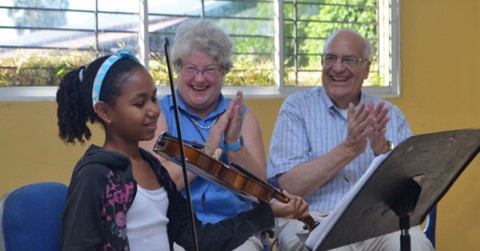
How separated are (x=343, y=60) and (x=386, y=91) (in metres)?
1.57

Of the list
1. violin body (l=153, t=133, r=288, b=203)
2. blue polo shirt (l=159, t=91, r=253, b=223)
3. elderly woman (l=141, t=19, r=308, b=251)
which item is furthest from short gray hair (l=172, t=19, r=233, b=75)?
violin body (l=153, t=133, r=288, b=203)

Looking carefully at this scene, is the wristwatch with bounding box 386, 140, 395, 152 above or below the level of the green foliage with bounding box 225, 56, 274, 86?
below

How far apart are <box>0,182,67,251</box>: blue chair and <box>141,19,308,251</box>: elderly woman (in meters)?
0.75

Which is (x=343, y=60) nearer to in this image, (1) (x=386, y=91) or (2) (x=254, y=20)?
(2) (x=254, y=20)

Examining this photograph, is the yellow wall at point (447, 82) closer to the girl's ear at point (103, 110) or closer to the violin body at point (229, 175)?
the violin body at point (229, 175)

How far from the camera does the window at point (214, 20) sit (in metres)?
4.16

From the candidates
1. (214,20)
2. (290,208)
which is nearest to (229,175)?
(290,208)

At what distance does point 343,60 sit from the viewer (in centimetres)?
364

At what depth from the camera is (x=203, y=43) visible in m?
3.24

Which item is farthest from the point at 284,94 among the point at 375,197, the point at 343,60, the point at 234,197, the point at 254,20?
the point at 375,197

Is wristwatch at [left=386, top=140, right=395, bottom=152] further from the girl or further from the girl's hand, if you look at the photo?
the girl

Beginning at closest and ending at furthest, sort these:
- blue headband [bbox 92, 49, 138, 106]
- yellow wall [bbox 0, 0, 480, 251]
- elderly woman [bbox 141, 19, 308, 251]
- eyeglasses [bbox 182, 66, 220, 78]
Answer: blue headband [bbox 92, 49, 138, 106]
elderly woman [bbox 141, 19, 308, 251]
eyeglasses [bbox 182, 66, 220, 78]
yellow wall [bbox 0, 0, 480, 251]

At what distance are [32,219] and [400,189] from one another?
1122mm

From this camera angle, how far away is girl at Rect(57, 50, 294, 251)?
213cm
